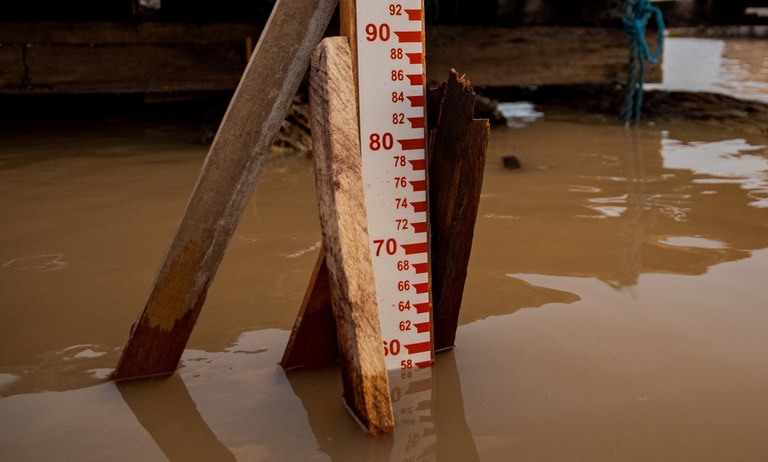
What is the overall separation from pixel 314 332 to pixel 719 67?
13260mm

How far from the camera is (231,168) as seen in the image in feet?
6.72

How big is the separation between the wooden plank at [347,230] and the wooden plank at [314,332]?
287 millimetres

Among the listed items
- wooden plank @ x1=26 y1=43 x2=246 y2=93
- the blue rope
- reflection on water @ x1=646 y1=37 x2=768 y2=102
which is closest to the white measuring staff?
wooden plank @ x1=26 y1=43 x2=246 y2=93

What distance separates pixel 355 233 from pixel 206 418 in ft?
2.16

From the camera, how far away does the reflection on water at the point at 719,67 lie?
32.6ft

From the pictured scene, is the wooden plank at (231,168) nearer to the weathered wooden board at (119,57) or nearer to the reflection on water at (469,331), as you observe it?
the reflection on water at (469,331)

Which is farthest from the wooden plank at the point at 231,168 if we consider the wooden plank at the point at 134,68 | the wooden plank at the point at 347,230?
the wooden plank at the point at 134,68

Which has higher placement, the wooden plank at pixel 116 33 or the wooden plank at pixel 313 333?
the wooden plank at pixel 116 33

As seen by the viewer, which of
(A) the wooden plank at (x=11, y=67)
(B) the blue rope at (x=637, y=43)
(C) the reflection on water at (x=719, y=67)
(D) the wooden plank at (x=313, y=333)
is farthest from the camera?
(C) the reflection on water at (x=719, y=67)

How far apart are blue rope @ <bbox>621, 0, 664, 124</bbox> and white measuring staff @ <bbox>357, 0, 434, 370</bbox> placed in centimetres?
489

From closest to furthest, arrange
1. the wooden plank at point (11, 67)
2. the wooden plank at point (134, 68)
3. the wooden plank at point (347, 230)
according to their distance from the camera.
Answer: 1. the wooden plank at point (347, 230)
2. the wooden plank at point (11, 67)
3. the wooden plank at point (134, 68)

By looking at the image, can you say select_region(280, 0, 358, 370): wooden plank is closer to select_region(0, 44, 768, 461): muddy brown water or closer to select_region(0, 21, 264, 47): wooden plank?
select_region(0, 44, 768, 461): muddy brown water

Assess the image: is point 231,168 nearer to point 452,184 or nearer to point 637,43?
point 452,184

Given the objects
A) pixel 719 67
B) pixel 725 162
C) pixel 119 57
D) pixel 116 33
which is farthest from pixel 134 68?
pixel 719 67
